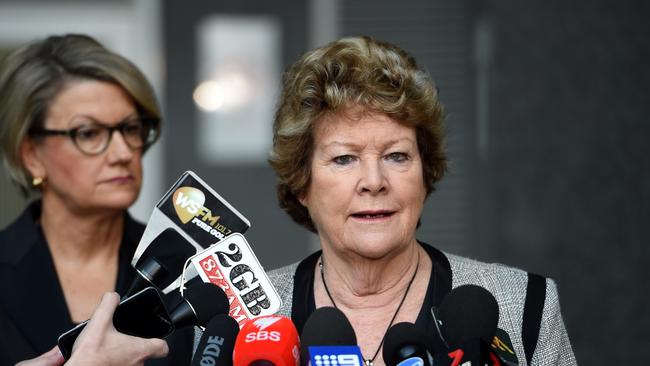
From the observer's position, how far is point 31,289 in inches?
140

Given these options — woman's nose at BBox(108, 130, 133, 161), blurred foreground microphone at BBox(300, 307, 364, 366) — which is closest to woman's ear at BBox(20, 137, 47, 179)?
woman's nose at BBox(108, 130, 133, 161)

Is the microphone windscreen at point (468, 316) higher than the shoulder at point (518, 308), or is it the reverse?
the microphone windscreen at point (468, 316)

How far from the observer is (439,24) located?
6.54m

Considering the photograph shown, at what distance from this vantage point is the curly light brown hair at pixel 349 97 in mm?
2852

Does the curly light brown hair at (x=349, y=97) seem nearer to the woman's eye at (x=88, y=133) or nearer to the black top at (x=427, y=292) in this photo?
the black top at (x=427, y=292)

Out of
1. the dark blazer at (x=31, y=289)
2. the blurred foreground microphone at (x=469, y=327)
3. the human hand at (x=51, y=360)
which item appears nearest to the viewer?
the blurred foreground microphone at (x=469, y=327)

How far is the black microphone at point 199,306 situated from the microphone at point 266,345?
21 centimetres

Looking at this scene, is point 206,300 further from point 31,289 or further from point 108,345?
point 31,289

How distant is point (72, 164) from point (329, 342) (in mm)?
1806

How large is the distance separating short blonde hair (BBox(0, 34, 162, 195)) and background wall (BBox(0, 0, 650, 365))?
2.40m

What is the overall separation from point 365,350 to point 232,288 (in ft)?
1.51

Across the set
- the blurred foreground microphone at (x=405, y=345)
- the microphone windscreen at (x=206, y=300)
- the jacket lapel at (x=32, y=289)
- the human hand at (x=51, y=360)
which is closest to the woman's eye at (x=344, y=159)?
the microphone windscreen at (x=206, y=300)

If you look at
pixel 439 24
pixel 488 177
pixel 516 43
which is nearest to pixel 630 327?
pixel 488 177

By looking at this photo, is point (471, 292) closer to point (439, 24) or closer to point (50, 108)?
point (50, 108)
